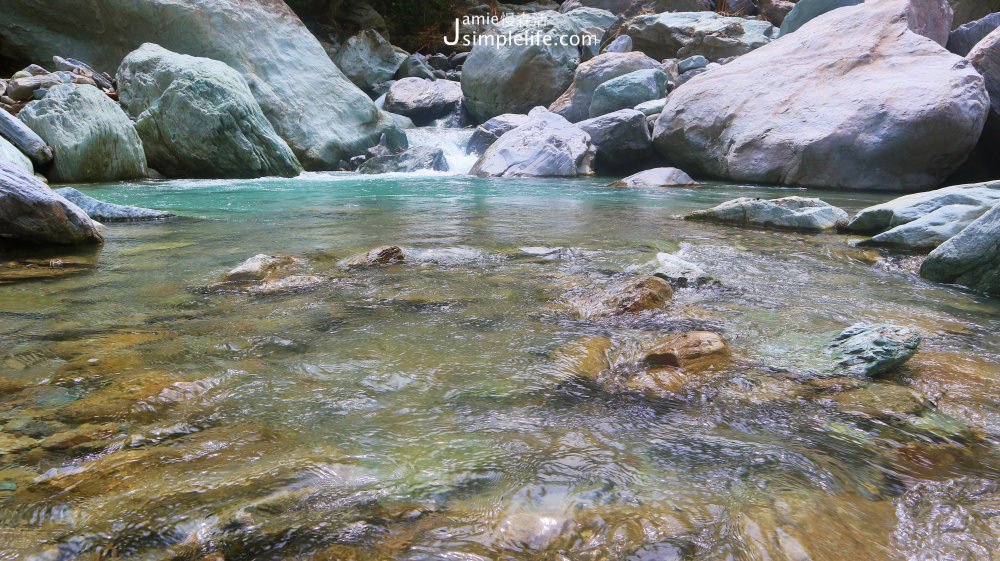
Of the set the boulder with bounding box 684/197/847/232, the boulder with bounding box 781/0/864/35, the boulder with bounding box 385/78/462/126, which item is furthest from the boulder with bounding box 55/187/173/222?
the boulder with bounding box 781/0/864/35

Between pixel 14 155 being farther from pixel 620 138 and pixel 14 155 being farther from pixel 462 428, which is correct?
pixel 620 138

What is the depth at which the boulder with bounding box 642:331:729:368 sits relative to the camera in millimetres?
2029

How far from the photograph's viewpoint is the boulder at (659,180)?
878 cm

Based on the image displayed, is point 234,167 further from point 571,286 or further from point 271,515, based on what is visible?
point 271,515

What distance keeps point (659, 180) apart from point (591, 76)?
4463 mm

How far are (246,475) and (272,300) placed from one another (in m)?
1.47

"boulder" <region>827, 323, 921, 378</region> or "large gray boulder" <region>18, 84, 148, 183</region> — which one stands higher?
"large gray boulder" <region>18, 84, 148, 183</region>

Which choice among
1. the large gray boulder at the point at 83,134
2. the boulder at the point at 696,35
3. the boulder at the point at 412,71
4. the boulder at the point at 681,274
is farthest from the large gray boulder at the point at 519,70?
the boulder at the point at 681,274

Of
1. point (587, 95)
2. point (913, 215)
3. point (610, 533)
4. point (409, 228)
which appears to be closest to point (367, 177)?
point (587, 95)

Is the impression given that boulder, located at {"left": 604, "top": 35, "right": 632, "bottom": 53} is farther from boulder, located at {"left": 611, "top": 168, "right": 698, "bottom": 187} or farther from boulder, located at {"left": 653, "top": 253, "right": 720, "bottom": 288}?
boulder, located at {"left": 653, "top": 253, "right": 720, "bottom": 288}

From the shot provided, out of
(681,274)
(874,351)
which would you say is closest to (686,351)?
(874,351)

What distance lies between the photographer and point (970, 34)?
10508mm

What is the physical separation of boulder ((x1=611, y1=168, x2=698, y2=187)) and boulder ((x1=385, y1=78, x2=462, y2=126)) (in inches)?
297

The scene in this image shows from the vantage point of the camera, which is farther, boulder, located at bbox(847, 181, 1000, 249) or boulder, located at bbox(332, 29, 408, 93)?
boulder, located at bbox(332, 29, 408, 93)
